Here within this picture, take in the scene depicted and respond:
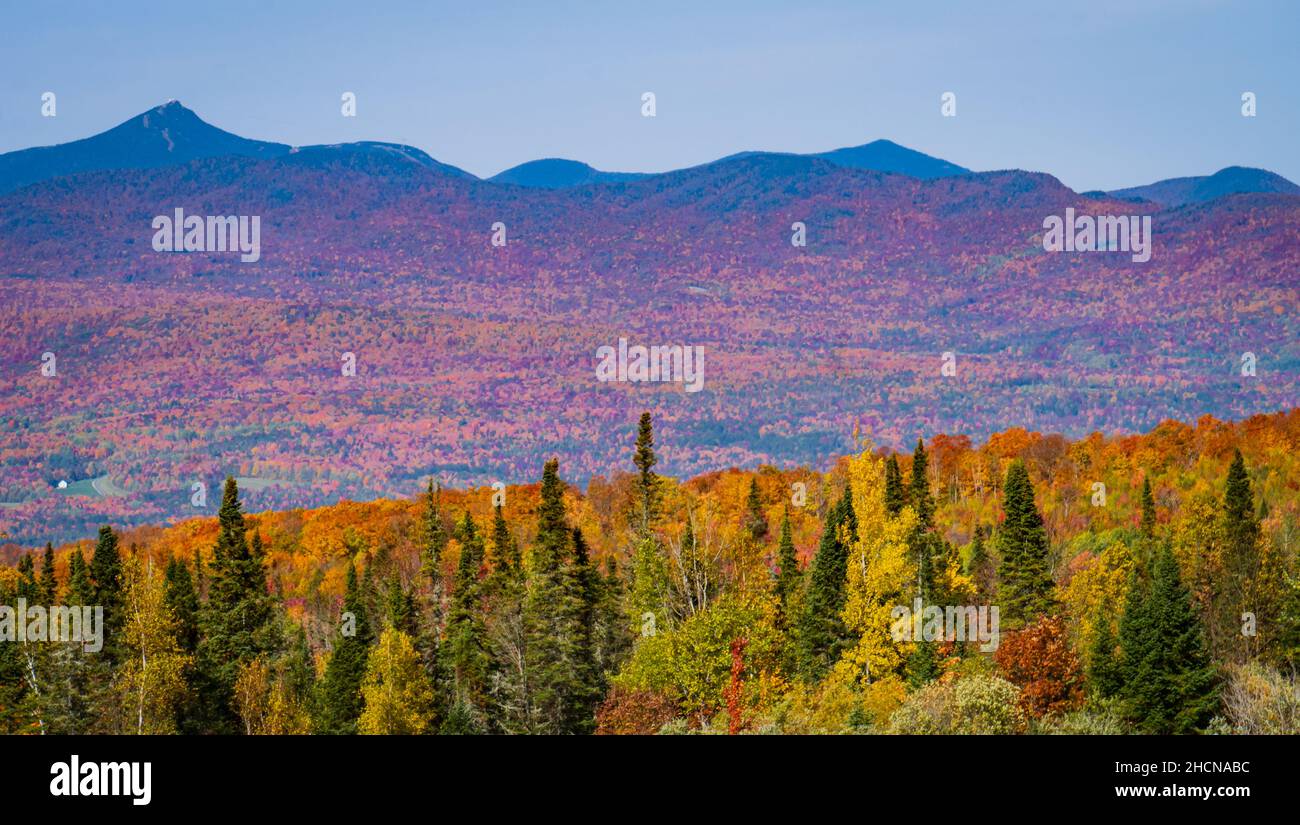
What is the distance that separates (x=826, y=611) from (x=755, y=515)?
68333mm

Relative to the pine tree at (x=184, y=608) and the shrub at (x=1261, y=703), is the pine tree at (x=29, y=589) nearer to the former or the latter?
the pine tree at (x=184, y=608)

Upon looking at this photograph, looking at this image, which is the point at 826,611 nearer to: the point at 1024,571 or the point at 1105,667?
the point at 1105,667

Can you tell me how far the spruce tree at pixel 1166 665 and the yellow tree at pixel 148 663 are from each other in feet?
152

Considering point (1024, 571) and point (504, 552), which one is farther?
point (504, 552)

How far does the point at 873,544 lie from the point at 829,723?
13.4 meters

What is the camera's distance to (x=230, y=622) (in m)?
82.5

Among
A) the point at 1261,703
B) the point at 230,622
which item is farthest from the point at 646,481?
the point at 1261,703

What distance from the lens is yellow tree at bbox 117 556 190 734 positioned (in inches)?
2803

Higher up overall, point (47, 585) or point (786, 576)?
point (786, 576)

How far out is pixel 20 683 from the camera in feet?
261

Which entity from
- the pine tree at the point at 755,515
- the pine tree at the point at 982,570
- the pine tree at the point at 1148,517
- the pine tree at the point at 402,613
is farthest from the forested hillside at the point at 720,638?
the pine tree at the point at 755,515

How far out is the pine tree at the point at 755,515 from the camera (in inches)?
5185
